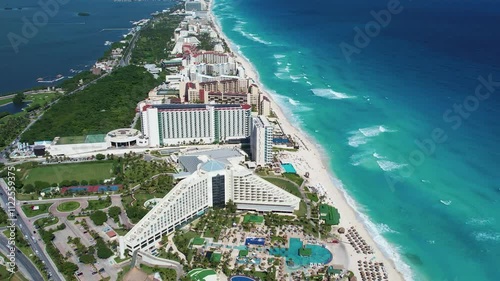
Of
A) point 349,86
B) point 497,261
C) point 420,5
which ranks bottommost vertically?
point 497,261

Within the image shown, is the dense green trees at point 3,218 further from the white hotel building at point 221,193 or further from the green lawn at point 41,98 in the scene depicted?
the green lawn at point 41,98

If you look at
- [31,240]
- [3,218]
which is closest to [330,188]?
[31,240]

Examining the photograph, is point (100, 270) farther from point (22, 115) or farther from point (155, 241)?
point (22, 115)

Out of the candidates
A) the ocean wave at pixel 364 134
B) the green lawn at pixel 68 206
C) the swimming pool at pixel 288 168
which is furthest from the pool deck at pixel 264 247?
the ocean wave at pixel 364 134

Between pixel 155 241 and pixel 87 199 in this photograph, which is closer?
pixel 155 241

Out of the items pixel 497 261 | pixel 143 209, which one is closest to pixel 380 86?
pixel 497 261

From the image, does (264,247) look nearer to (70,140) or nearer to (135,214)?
(135,214)
